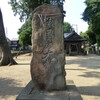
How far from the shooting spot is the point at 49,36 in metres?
6.48

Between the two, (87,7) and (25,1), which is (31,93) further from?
(87,7)

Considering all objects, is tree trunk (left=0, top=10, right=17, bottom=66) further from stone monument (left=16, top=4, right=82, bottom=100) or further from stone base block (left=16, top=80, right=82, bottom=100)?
stone base block (left=16, top=80, right=82, bottom=100)

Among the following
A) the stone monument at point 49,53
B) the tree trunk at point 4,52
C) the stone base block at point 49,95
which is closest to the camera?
the stone base block at point 49,95

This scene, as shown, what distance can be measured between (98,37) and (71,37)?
5.49 metres

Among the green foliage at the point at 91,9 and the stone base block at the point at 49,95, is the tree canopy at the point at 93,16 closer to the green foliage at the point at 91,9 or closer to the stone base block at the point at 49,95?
the green foliage at the point at 91,9

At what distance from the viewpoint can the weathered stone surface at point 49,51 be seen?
6438 mm

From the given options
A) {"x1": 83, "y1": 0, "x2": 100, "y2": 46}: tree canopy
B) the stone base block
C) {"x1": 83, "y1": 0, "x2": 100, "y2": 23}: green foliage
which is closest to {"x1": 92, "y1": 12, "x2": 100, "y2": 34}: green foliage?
{"x1": 83, "y1": 0, "x2": 100, "y2": 46}: tree canopy

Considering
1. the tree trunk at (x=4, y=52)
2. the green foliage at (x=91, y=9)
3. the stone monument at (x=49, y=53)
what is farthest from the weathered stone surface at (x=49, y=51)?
the green foliage at (x=91, y=9)

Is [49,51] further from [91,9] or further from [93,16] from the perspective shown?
[91,9]

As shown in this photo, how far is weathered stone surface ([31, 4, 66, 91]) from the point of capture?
21.1 feet

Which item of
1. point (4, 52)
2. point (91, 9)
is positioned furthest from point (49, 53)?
point (91, 9)

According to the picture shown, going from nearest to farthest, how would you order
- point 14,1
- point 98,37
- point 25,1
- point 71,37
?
point 25,1 < point 14,1 < point 98,37 < point 71,37

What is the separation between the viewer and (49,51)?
6.46 metres

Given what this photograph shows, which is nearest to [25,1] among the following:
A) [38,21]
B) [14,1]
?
[14,1]
